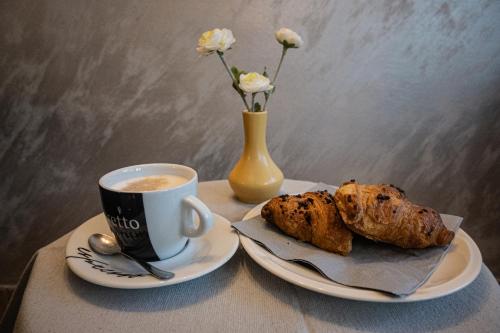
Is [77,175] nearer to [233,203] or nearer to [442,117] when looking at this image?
[233,203]

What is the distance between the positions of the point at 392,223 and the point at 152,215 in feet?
1.27

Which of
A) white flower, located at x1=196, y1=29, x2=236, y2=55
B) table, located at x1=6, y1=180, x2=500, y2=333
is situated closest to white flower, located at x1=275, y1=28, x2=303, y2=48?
white flower, located at x1=196, y1=29, x2=236, y2=55

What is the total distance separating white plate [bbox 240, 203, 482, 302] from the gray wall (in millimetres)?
959

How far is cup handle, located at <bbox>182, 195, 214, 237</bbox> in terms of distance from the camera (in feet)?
1.76

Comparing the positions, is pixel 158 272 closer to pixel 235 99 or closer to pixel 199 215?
pixel 199 215

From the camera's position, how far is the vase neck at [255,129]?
31.6 inches

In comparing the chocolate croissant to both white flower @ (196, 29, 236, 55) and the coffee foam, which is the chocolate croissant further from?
white flower @ (196, 29, 236, 55)

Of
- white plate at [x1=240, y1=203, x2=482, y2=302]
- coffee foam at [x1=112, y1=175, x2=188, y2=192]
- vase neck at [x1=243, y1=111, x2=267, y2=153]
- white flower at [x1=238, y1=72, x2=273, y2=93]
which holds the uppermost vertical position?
white flower at [x1=238, y1=72, x2=273, y2=93]

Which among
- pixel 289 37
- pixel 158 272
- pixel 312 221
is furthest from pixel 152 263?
pixel 289 37

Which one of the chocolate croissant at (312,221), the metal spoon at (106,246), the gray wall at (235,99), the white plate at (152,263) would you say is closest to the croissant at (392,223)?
the chocolate croissant at (312,221)

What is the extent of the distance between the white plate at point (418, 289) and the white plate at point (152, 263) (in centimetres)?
5

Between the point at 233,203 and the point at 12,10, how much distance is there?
119 cm

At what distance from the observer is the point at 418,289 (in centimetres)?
47

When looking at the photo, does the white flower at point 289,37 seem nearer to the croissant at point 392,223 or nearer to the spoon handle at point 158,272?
the croissant at point 392,223
